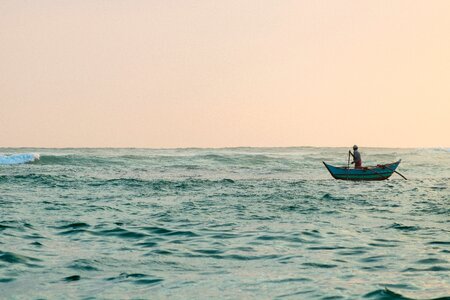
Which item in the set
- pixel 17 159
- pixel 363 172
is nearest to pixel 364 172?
pixel 363 172

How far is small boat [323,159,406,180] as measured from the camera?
29.0 m

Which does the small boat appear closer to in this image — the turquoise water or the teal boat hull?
the teal boat hull

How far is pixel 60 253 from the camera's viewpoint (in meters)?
9.52

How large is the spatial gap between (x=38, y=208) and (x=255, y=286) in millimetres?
11133

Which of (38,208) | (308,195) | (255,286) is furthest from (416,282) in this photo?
(308,195)

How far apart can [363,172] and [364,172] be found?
0.20 ft

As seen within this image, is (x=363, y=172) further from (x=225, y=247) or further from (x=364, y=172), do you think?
(x=225, y=247)

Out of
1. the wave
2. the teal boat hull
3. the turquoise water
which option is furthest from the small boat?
the wave

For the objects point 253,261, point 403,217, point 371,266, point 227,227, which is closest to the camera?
point 371,266

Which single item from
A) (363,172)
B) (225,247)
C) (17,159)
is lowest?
(225,247)

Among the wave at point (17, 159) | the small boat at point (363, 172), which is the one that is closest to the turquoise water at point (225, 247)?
the small boat at point (363, 172)

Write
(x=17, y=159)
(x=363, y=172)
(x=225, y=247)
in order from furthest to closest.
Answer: (x=17, y=159) < (x=363, y=172) < (x=225, y=247)

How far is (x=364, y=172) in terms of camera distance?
2906 cm

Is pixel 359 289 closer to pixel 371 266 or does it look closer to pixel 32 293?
pixel 371 266
